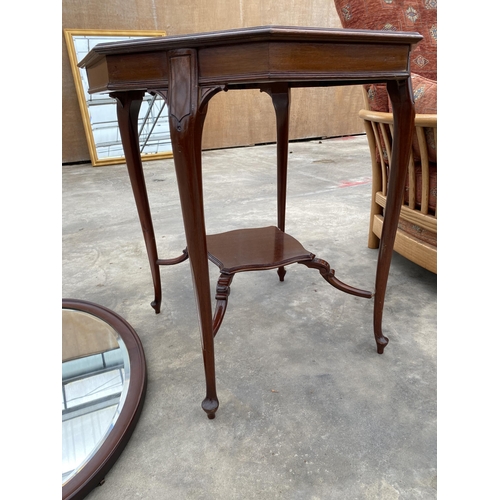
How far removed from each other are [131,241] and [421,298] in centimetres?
156

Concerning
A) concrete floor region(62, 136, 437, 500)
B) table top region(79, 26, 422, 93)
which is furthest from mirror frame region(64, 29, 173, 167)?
table top region(79, 26, 422, 93)

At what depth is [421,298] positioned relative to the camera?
1608 millimetres

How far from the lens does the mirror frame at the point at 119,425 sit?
0.86 metres

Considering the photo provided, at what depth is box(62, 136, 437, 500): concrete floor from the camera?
2.93 feet

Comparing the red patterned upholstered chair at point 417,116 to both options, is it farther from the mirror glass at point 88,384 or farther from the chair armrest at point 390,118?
the mirror glass at point 88,384

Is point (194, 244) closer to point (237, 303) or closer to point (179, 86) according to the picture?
point (179, 86)

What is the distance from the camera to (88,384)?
115cm

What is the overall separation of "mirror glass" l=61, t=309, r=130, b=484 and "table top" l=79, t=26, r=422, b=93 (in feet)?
2.56

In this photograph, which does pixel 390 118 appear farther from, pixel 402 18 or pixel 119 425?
pixel 119 425

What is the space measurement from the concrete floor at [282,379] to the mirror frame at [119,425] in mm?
28

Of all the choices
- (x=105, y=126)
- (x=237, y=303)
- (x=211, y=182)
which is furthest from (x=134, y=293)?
(x=105, y=126)

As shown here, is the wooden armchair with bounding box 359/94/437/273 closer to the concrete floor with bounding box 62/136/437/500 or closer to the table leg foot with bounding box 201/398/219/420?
the concrete floor with bounding box 62/136/437/500

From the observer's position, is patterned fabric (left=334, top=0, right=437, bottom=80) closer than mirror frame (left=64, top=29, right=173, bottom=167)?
Yes

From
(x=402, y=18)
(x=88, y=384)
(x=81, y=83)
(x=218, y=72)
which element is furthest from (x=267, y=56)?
(x=81, y=83)
